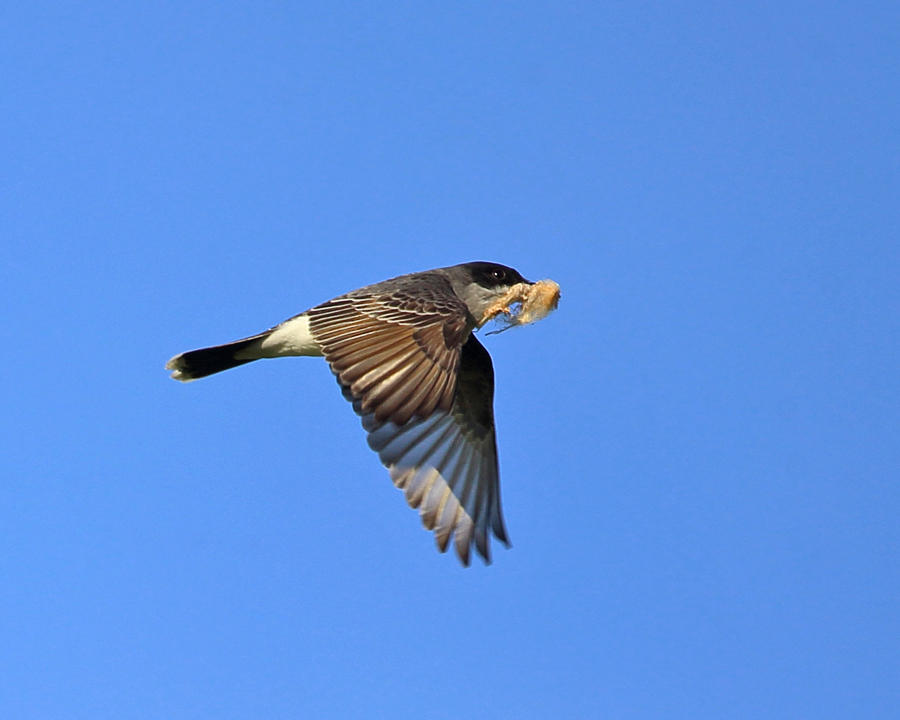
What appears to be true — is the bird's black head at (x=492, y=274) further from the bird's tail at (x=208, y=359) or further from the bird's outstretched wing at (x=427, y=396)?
the bird's tail at (x=208, y=359)

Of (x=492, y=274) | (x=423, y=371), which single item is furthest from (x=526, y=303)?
(x=423, y=371)

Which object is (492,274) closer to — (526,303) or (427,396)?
(526,303)

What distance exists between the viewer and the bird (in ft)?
28.2

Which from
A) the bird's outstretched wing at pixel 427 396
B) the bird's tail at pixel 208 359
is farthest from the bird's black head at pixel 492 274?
the bird's tail at pixel 208 359

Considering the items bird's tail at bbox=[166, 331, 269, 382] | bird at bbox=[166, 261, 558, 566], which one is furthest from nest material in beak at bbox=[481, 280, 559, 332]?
bird's tail at bbox=[166, 331, 269, 382]

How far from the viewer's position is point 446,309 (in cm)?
963

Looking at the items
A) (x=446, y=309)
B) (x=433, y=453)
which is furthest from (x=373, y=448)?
(x=446, y=309)

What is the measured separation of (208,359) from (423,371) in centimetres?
305

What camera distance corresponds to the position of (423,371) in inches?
343

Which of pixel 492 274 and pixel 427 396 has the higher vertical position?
pixel 492 274

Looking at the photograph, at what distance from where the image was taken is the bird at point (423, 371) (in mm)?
8602

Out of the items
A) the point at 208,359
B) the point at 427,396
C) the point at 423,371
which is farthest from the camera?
the point at 208,359

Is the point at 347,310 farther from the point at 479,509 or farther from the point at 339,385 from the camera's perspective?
the point at 479,509

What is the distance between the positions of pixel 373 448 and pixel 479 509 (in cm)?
120
